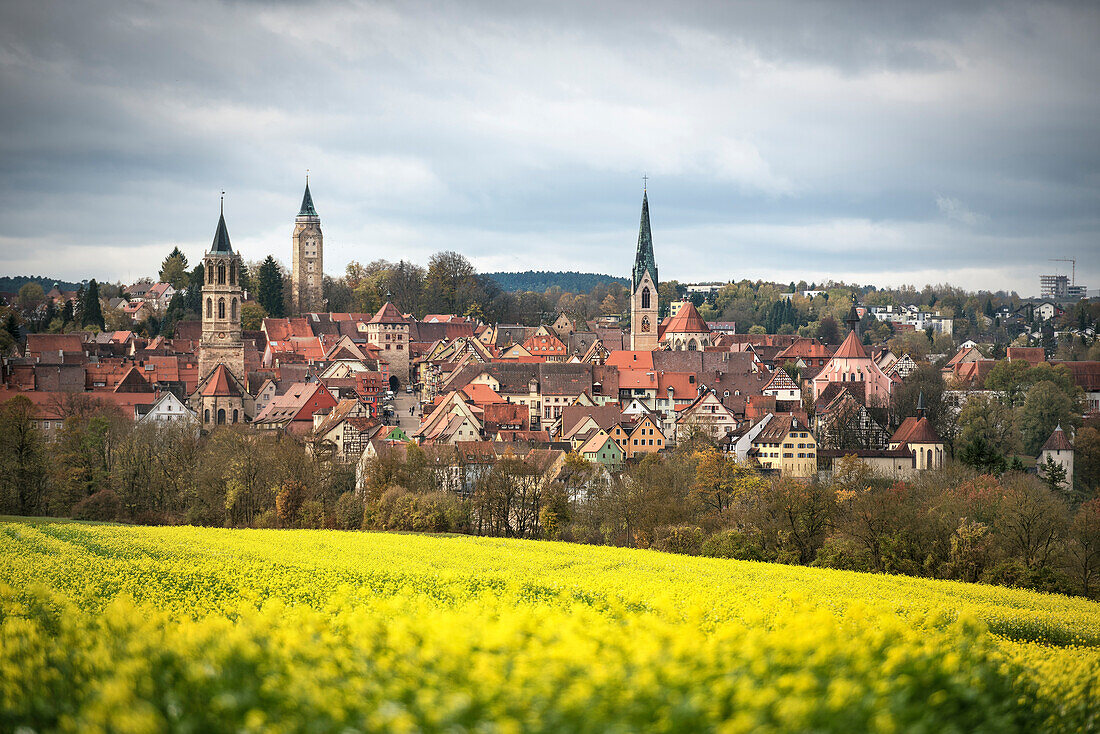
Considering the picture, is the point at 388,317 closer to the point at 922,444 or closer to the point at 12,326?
the point at 12,326

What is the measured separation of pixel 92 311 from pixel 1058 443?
Result: 11999 cm

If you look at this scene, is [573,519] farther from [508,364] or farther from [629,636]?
[508,364]

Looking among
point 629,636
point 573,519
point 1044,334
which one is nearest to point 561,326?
point 1044,334

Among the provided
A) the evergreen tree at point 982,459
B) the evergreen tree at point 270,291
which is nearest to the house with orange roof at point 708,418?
the evergreen tree at point 982,459

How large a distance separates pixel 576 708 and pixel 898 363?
129178 mm

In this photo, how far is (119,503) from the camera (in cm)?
4766

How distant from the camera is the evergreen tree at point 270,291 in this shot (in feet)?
450

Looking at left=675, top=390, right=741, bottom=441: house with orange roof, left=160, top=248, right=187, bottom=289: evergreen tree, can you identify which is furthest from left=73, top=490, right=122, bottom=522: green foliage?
left=160, top=248, right=187, bottom=289: evergreen tree

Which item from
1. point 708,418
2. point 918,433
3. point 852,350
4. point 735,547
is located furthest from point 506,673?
point 852,350

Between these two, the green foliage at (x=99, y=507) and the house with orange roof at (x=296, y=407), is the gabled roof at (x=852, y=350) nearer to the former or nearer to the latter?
the house with orange roof at (x=296, y=407)

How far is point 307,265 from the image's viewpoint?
6467 inches

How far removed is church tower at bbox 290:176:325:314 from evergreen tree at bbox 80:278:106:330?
106 ft

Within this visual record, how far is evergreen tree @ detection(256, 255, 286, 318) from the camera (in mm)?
137125

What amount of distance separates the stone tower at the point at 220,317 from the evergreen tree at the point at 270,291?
112 ft
